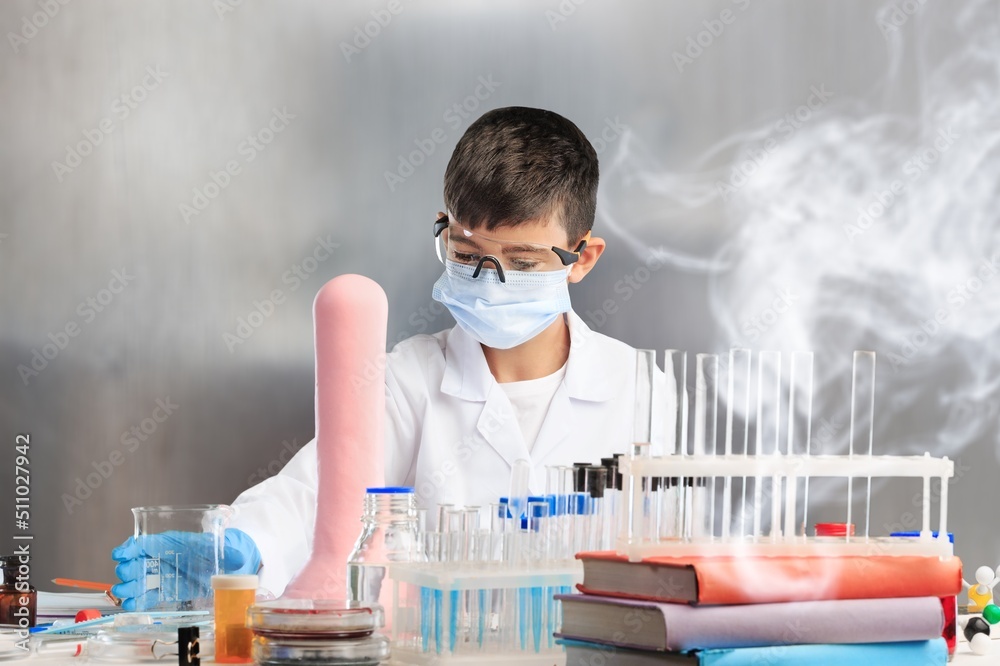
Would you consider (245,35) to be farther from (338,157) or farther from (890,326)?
Answer: (890,326)

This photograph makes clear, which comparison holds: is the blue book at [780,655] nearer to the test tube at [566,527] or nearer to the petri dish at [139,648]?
the test tube at [566,527]

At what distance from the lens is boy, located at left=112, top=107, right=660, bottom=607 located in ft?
6.68

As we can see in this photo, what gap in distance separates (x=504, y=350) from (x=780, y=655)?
4.50 ft

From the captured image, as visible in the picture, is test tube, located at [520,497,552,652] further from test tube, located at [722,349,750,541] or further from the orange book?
test tube, located at [722,349,750,541]

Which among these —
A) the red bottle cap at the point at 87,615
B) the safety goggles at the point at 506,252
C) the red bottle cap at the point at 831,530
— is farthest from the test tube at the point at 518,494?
the safety goggles at the point at 506,252

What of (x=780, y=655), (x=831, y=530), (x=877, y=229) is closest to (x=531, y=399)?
(x=877, y=229)

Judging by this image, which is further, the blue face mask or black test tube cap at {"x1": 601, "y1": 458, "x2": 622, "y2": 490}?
the blue face mask

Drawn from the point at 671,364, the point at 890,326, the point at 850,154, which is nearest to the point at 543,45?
the point at 850,154

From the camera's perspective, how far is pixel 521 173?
2.12m

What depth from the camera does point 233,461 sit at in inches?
92.7

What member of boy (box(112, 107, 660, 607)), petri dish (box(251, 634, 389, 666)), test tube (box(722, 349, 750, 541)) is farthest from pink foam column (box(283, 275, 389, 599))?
boy (box(112, 107, 660, 607))

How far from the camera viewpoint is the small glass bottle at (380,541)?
1165mm

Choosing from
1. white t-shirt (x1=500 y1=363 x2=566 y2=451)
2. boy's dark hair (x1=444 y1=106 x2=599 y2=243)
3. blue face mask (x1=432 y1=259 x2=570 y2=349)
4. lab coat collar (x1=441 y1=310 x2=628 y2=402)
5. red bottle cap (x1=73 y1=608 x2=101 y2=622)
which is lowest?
red bottle cap (x1=73 y1=608 x2=101 y2=622)

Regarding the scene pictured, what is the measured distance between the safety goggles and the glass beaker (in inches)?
34.0
